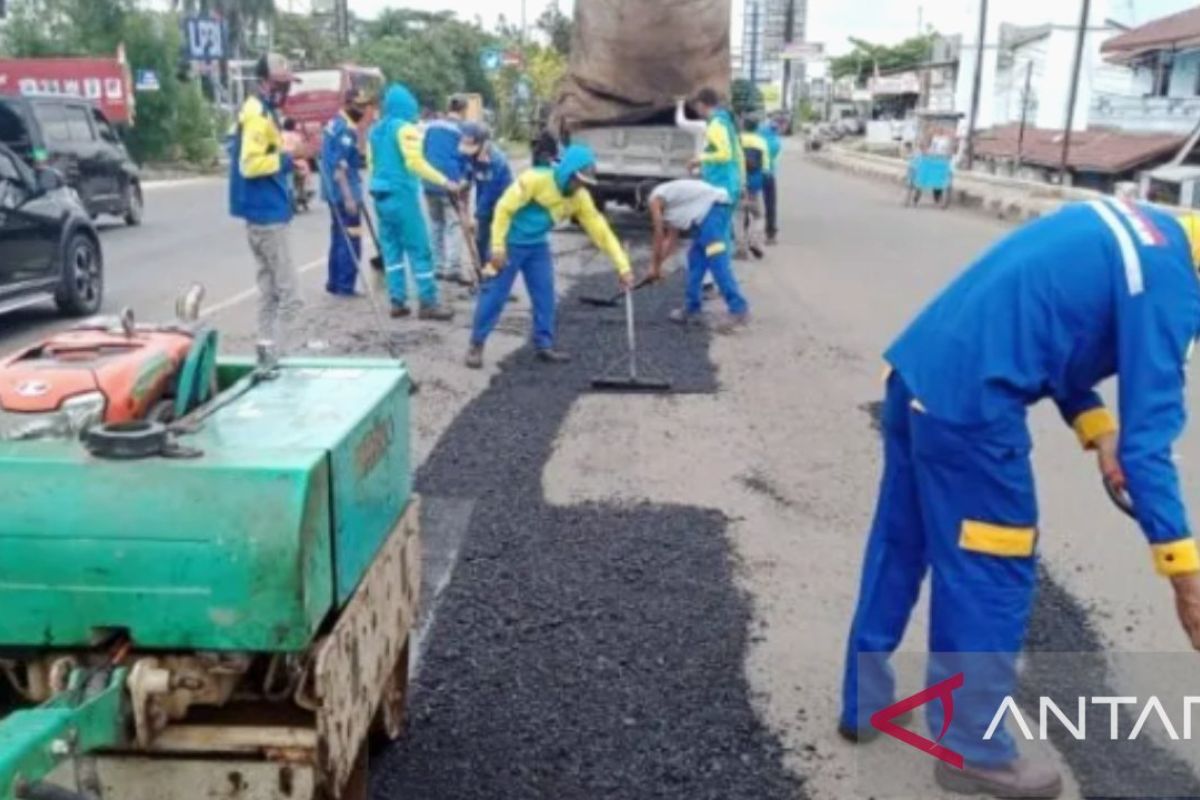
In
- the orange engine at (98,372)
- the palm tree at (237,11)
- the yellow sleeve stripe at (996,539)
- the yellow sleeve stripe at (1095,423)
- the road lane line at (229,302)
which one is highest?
the palm tree at (237,11)

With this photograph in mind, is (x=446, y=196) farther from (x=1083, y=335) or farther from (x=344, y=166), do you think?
(x=1083, y=335)

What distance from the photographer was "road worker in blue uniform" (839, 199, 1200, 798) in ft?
9.11

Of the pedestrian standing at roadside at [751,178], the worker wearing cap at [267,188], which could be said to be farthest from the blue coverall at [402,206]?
the pedestrian standing at roadside at [751,178]

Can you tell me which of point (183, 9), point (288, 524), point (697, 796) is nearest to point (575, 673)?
point (697, 796)

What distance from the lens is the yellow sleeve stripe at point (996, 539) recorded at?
302 cm

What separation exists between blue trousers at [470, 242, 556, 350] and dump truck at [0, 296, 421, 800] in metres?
5.59

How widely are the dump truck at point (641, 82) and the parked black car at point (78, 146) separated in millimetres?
5990

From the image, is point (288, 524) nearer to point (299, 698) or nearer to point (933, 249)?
point (299, 698)

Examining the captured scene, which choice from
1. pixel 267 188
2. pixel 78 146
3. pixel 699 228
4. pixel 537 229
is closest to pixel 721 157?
pixel 699 228

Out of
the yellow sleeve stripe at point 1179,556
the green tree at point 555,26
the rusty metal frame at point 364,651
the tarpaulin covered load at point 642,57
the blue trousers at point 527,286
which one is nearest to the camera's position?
the rusty metal frame at point 364,651

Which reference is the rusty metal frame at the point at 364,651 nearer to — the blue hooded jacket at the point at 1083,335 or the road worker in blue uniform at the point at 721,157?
the blue hooded jacket at the point at 1083,335

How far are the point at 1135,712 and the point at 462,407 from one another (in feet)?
14.3

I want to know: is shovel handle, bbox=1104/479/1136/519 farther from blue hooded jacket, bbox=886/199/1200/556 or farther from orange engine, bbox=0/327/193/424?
orange engine, bbox=0/327/193/424

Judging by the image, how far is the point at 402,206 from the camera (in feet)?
33.4
